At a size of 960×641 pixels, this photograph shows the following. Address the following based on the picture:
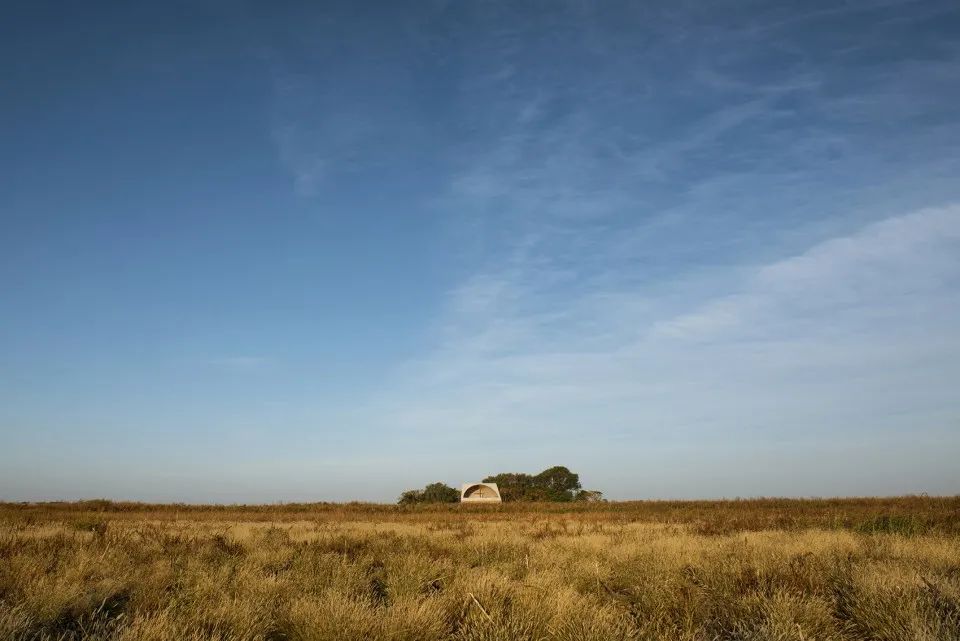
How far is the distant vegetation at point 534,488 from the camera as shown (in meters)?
76.8

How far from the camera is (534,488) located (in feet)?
291

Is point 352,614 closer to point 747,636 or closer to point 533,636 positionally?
point 533,636

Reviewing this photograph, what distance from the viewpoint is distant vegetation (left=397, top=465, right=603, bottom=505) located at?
76.8m

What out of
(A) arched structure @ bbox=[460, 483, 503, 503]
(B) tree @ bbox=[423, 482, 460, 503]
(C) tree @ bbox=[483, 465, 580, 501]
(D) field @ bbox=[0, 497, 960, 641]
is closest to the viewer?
(D) field @ bbox=[0, 497, 960, 641]

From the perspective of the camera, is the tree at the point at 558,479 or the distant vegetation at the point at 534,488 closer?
the distant vegetation at the point at 534,488

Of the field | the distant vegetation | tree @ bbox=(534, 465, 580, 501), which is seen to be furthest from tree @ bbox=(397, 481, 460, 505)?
the field

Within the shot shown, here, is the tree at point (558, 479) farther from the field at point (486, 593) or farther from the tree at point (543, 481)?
the field at point (486, 593)

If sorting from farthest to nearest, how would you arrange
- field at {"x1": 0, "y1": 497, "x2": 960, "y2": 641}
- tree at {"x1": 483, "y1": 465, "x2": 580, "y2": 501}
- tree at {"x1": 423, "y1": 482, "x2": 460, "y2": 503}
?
tree at {"x1": 483, "y1": 465, "x2": 580, "y2": 501}, tree at {"x1": 423, "y1": 482, "x2": 460, "y2": 503}, field at {"x1": 0, "y1": 497, "x2": 960, "y2": 641}

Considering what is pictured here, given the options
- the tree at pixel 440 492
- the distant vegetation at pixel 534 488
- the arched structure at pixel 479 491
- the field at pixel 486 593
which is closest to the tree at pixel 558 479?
the distant vegetation at pixel 534 488

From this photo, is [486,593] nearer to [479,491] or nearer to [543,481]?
[479,491]

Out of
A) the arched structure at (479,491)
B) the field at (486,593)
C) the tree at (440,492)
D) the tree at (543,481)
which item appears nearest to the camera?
the field at (486,593)

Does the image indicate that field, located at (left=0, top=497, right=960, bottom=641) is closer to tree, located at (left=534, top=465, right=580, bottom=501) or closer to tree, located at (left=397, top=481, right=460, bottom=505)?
tree, located at (left=397, top=481, right=460, bottom=505)

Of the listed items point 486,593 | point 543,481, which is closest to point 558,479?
point 543,481

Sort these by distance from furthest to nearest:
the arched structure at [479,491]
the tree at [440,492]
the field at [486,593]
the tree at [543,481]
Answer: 1. the tree at [543,481]
2. the tree at [440,492]
3. the arched structure at [479,491]
4. the field at [486,593]
